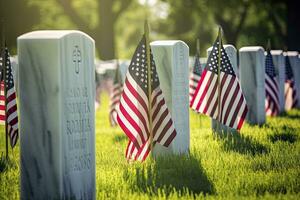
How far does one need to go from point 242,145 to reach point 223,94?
1213 mm

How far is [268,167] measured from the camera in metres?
9.27

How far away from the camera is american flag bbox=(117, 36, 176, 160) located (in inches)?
369

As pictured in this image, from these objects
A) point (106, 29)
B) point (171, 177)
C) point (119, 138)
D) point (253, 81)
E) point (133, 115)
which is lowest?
point (171, 177)

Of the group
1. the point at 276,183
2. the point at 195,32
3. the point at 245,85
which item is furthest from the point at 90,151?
the point at 195,32

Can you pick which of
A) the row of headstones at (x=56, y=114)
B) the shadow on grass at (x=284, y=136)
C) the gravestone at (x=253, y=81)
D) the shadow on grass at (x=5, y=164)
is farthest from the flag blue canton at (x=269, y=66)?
the row of headstones at (x=56, y=114)

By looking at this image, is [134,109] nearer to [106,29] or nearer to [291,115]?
[291,115]

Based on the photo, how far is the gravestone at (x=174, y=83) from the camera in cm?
1088

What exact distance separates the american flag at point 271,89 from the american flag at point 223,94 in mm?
4025

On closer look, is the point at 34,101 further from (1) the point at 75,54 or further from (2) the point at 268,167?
(2) the point at 268,167

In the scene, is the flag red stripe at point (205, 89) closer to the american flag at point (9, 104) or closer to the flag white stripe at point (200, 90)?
the flag white stripe at point (200, 90)

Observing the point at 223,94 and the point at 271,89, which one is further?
the point at 271,89

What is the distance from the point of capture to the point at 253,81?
15180 mm

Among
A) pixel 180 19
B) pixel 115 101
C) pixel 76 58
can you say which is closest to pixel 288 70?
pixel 115 101

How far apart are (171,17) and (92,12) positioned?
7800mm
